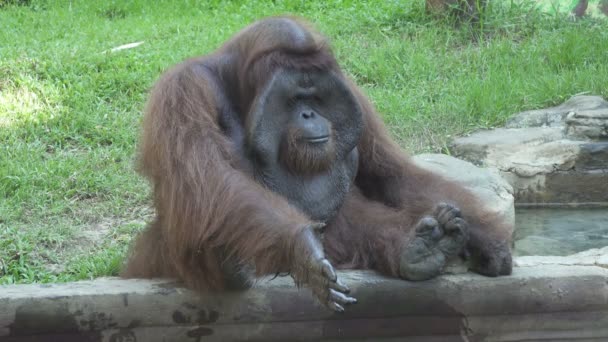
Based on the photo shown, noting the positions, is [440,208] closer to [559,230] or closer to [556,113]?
[559,230]

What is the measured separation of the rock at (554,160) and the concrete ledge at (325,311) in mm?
2062

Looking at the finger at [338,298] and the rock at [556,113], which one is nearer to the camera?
the finger at [338,298]

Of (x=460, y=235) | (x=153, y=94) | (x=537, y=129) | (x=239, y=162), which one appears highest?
(x=153, y=94)

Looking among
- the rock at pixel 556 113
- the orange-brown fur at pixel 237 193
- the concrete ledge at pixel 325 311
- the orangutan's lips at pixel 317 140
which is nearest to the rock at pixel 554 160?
the rock at pixel 556 113

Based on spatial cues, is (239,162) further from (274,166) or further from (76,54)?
(76,54)

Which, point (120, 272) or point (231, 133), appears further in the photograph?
point (120, 272)

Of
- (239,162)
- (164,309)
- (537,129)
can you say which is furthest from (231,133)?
(537,129)

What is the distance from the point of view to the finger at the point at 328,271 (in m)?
2.53

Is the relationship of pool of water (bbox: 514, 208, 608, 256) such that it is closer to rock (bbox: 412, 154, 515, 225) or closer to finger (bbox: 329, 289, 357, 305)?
rock (bbox: 412, 154, 515, 225)

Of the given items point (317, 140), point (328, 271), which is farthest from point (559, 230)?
point (328, 271)

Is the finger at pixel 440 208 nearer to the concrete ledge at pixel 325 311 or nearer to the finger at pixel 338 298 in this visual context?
the concrete ledge at pixel 325 311

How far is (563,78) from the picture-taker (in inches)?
252

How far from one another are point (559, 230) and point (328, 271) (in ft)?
8.66

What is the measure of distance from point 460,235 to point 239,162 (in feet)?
2.56
